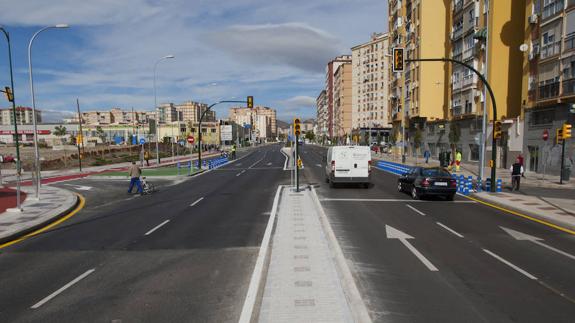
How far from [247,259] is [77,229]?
6.55m

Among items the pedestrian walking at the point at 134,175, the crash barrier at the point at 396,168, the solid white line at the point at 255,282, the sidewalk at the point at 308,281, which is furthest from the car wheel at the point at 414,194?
the pedestrian walking at the point at 134,175

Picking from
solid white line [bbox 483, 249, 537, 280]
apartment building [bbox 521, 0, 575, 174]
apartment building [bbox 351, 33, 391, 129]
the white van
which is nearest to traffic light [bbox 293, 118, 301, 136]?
the white van

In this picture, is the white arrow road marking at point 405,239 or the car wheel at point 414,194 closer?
the white arrow road marking at point 405,239

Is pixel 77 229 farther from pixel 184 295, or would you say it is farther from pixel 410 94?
pixel 410 94

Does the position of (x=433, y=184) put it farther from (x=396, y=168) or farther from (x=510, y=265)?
(x=396, y=168)

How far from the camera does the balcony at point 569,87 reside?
24031 millimetres

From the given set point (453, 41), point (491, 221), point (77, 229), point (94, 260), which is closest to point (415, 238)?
point (491, 221)

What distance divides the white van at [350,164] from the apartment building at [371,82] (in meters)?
83.9

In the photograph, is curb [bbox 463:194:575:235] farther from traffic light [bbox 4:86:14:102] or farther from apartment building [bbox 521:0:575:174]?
traffic light [bbox 4:86:14:102]

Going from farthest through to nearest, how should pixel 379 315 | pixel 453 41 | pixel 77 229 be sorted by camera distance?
pixel 453 41 < pixel 77 229 < pixel 379 315

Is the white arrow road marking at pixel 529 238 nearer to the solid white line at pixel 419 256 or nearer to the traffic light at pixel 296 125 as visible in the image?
the solid white line at pixel 419 256

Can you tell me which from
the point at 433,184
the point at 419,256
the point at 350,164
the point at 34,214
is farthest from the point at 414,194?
the point at 34,214

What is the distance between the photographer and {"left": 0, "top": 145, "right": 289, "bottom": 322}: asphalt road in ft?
18.0

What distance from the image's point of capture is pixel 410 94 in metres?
52.3
